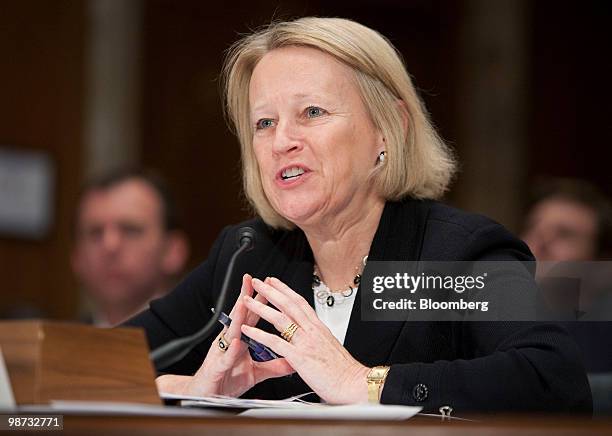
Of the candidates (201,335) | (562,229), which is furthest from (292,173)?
(562,229)

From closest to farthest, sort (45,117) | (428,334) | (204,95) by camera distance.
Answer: (428,334) < (45,117) < (204,95)

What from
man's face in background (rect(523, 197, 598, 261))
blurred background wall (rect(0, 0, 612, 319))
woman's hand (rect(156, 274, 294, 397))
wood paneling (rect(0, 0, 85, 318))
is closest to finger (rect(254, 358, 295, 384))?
woman's hand (rect(156, 274, 294, 397))

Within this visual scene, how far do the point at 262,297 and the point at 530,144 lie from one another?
555cm

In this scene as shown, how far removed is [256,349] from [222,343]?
8 cm

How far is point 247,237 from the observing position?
2076 millimetres

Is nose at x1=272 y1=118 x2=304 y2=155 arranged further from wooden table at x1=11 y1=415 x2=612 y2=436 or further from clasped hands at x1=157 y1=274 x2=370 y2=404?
wooden table at x1=11 y1=415 x2=612 y2=436

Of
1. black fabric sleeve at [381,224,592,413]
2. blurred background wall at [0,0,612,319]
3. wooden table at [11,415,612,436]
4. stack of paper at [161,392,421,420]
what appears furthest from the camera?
blurred background wall at [0,0,612,319]

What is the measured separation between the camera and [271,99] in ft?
6.64

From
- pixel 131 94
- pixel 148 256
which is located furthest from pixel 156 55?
pixel 148 256

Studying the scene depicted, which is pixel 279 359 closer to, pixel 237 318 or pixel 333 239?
pixel 237 318

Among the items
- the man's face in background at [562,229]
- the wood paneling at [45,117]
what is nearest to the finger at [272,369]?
the man's face in background at [562,229]

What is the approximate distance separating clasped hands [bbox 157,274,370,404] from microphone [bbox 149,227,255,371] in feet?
0.16

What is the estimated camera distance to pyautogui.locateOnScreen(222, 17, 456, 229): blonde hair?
6.64 feet

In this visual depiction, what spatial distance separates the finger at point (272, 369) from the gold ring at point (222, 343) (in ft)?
0.22
